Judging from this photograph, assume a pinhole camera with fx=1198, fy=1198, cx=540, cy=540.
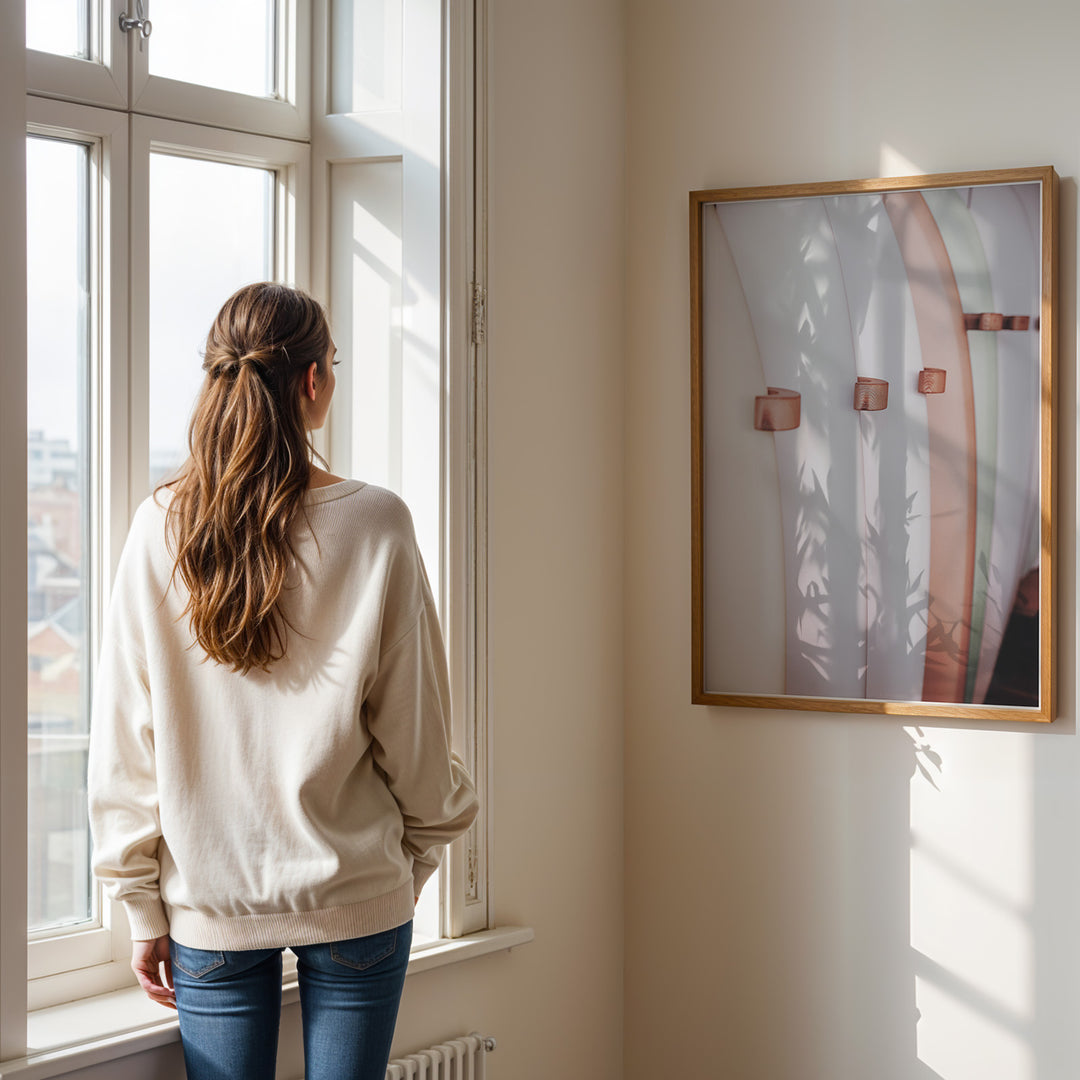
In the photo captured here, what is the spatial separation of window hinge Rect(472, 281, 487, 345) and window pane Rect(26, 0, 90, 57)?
722 mm

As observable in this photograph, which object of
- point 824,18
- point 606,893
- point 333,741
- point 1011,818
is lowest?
point 606,893

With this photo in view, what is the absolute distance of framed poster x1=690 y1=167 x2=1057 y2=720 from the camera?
→ 2252mm

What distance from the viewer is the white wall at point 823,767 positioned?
2238 millimetres

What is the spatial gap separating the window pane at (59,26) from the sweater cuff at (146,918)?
123 cm

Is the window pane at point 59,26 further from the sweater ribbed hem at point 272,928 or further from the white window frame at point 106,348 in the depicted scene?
the sweater ribbed hem at point 272,928

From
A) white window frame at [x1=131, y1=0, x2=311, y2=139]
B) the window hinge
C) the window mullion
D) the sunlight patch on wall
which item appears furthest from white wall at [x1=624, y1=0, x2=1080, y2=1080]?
the window mullion

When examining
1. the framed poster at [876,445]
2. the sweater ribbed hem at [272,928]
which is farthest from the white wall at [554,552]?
the sweater ribbed hem at [272,928]

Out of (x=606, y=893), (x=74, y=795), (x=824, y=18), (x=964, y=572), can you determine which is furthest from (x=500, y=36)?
(x=606, y=893)

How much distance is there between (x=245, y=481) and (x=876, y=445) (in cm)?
136

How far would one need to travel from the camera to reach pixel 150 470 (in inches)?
76.0

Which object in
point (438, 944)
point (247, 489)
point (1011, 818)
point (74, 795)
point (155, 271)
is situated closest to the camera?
point (247, 489)

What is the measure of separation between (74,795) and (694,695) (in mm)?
1222

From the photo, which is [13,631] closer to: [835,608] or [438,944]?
[438,944]

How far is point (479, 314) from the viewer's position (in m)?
2.14
